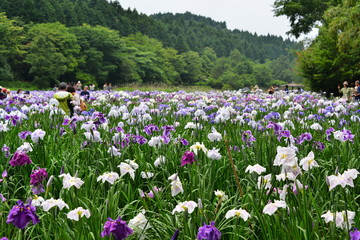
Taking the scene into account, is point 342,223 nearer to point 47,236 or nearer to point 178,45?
point 47,236

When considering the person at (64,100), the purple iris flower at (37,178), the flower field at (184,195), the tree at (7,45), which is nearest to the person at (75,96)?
the person at (64,100)

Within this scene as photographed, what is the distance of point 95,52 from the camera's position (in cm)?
5800

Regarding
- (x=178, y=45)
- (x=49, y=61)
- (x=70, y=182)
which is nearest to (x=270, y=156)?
(x=70, y=182)

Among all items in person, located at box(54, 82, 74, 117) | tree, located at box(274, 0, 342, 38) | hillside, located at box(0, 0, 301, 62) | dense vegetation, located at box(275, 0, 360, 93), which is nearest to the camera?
person, located at box(54, 82, 74, 117)

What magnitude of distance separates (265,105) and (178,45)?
3880 inches

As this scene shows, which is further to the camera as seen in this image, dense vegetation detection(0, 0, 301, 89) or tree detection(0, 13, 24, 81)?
dense vegetation detection(0, 0, 301, 89)

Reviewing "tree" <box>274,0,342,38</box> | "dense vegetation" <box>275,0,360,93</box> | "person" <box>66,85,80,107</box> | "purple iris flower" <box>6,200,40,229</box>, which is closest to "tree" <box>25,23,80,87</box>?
"tree" <box>274,0,342,38</box>

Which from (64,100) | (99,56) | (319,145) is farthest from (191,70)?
(319,145)

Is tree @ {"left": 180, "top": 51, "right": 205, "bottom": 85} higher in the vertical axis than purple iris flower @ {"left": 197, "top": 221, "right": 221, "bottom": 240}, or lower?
higher

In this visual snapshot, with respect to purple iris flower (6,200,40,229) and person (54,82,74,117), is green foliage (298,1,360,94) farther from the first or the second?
purple iris flower (6,200,40,229)

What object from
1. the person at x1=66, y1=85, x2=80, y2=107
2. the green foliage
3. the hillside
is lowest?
the person at x1=66, y1=85, x2=80, y2=107

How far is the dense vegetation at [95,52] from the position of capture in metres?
47.8

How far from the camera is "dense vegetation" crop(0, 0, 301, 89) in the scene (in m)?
47.8

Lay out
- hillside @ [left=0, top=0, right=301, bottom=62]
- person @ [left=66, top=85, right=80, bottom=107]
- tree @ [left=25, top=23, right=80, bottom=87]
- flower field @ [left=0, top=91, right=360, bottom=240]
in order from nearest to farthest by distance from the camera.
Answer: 1. flower field @ [left=0, top=91, right=360, bottom=240]
2. person @ [left=66, top=85, right=80, bottom=107]
3. tree @ [left=25, top=23, right=80, bottom=87]
4. hillside @ [left=0, top=0, right=301, bottom=62]
